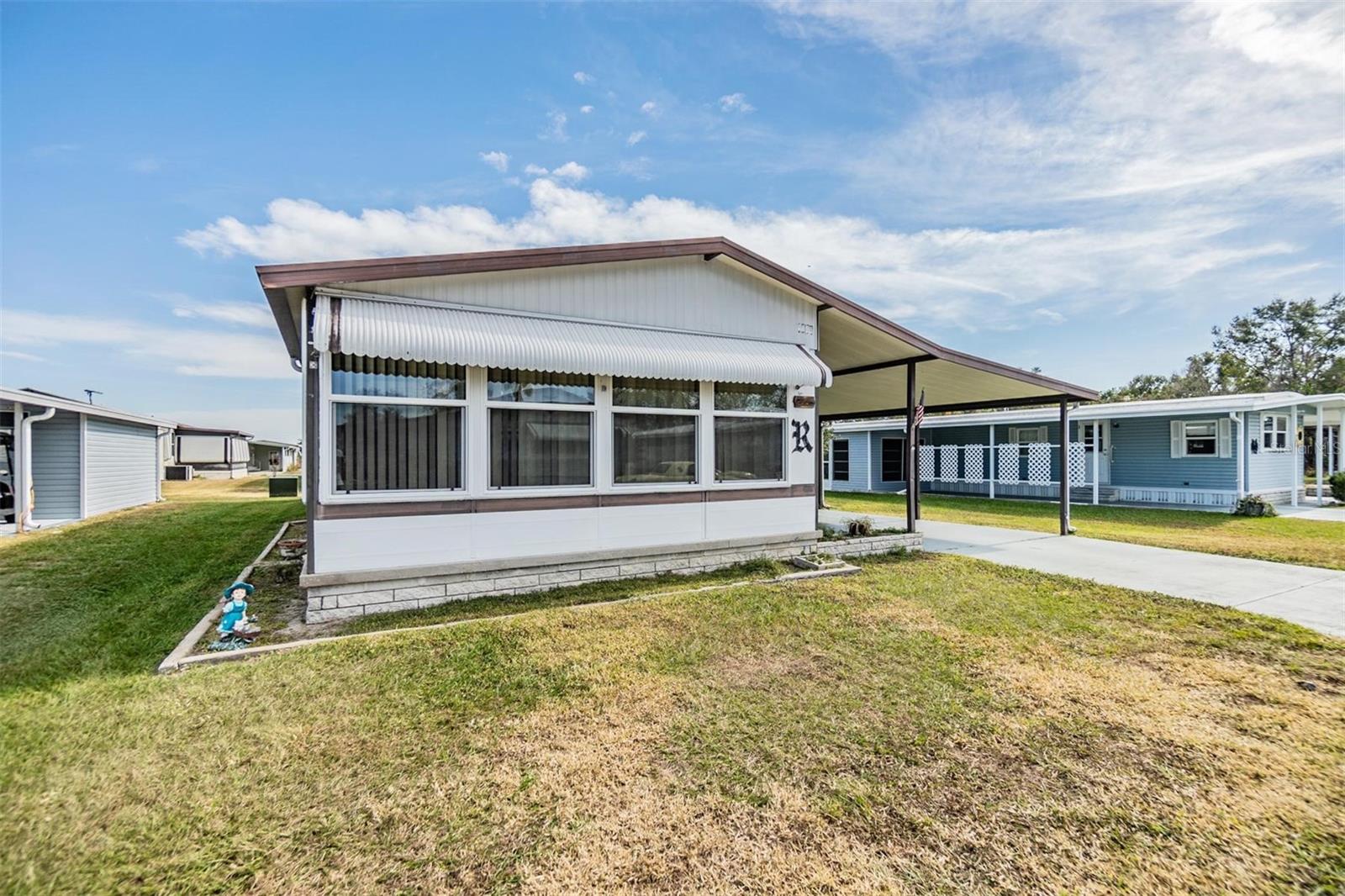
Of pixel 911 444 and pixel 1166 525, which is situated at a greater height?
pixel 911 444

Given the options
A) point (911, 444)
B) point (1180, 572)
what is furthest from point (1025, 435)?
point (1180, 572)

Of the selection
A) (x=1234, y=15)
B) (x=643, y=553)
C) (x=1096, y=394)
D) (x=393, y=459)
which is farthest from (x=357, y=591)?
(x=1234, y=15)

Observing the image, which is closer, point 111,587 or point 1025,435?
point 111,587

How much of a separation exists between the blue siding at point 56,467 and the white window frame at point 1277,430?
34.7m

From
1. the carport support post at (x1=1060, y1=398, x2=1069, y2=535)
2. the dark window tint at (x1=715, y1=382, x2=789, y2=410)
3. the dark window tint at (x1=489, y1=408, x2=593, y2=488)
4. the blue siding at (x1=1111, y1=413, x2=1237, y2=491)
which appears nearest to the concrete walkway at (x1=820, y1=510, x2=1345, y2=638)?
the carport support post at (x1=1060, y1=398, x2=1069, y2=535)

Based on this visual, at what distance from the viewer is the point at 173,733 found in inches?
142

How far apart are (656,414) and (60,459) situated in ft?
57.7

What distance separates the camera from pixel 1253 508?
49.7 feet

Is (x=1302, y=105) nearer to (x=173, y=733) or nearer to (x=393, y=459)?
(x=393, y=459)

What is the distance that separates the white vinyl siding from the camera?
1554 centimetres

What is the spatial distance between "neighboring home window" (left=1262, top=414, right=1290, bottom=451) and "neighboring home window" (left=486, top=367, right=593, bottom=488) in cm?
2208

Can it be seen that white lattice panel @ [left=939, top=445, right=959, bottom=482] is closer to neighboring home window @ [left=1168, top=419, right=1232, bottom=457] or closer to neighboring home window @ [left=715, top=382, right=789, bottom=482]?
neighboring home window @ [left=1168, top=419, right=1232, bottom=457]

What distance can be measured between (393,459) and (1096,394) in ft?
42.6

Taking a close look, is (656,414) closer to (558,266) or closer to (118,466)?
(558,266)
